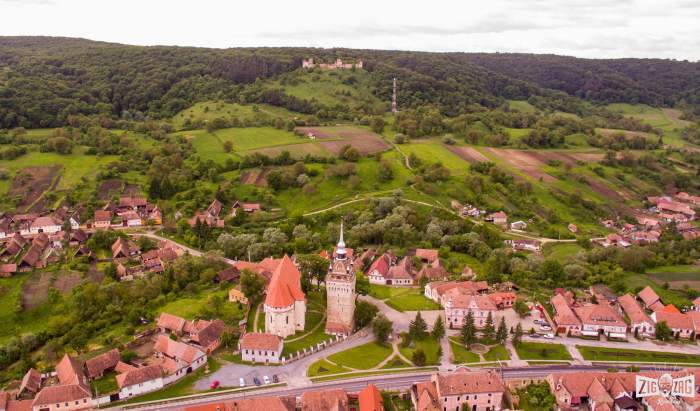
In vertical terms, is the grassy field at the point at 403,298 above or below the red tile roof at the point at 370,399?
below

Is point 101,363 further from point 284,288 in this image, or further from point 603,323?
point 603,323

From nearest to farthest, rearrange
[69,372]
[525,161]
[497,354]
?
1. [69,372]
2. [497,354]
3. [525,161]

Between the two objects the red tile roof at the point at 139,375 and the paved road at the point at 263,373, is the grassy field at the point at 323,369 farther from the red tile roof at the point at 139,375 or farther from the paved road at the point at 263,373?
the red tile roof at the point at 139,375

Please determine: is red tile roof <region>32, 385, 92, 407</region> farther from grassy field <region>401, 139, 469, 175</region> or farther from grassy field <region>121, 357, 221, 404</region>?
grassy field <region>401, 139, 469, 175</region>

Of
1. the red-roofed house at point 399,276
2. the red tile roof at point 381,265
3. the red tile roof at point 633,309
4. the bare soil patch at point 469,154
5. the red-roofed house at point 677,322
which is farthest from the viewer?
the bare soil patch at point 469,154

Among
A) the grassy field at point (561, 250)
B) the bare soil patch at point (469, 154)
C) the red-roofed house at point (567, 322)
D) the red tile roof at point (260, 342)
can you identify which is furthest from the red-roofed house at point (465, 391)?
the bare soil patch at point (469, 154)

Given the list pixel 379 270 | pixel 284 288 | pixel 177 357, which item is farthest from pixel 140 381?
pixel 379 270

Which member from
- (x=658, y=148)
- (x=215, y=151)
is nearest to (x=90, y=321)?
(x=215, y=151)
